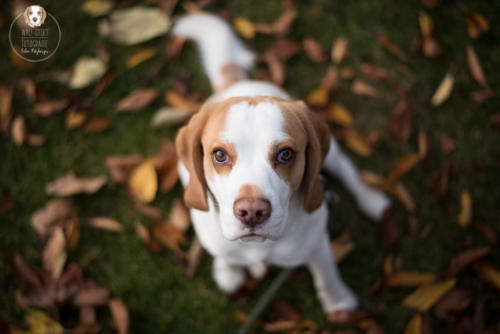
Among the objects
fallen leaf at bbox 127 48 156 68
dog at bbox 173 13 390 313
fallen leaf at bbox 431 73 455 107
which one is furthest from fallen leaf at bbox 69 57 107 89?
fallen leaf at bbox 431 73 455 107

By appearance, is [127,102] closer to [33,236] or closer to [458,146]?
[33,236]

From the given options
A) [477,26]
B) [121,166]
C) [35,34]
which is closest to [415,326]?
[121,166]

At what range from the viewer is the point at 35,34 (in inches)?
117

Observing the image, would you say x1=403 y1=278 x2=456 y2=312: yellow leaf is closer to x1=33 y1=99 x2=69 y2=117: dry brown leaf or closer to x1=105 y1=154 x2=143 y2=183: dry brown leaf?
x1=105 y1=154 x2=143 y2=183: dry brown leaf

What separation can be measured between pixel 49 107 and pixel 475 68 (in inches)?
141

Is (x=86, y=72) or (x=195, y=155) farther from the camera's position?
(x=86, y=72)

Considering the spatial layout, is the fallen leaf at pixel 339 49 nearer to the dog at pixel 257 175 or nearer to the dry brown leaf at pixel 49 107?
the dog at pixel 257 175

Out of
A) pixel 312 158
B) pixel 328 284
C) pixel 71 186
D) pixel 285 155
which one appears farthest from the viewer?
pixel 71 186

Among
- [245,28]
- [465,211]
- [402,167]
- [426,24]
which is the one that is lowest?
[465,211]

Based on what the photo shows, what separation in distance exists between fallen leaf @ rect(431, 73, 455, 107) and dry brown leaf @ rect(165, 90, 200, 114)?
1.97 meters

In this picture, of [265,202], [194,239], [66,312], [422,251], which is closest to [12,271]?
[66,312]

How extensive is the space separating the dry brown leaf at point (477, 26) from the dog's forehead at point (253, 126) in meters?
2.70

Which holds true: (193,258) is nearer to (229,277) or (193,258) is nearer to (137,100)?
(229,277)

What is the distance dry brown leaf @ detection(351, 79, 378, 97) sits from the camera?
319cm
